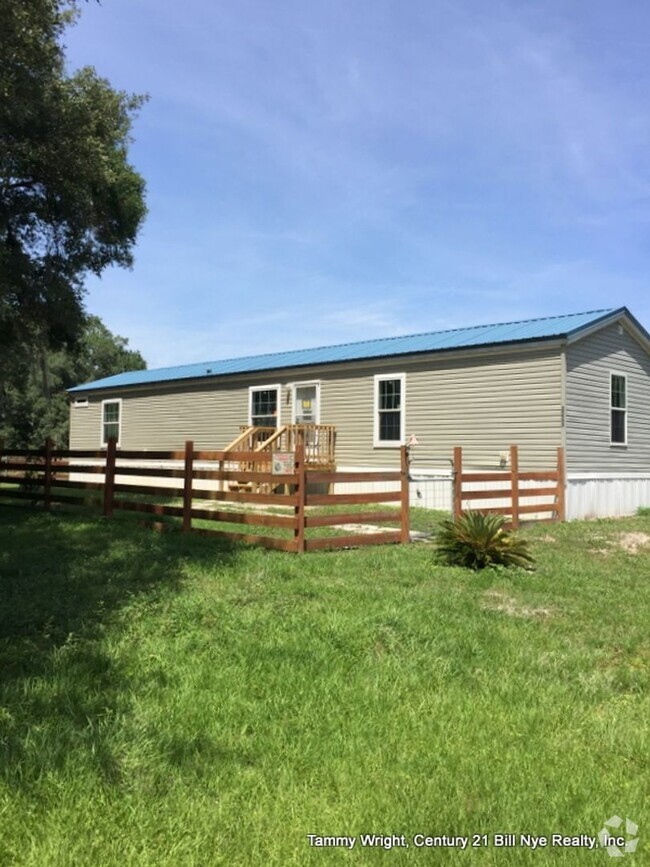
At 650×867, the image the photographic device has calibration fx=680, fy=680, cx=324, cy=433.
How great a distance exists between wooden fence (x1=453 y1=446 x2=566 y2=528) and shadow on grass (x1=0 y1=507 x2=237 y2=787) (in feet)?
15.4

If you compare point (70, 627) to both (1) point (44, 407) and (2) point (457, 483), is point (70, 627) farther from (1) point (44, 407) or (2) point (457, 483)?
(1) point (44, 407)

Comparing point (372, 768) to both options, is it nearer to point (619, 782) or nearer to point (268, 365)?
point (619, 782)

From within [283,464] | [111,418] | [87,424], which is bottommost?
[283,464]

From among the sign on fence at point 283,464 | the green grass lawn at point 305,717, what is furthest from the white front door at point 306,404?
the green grass lawn at point 305,717

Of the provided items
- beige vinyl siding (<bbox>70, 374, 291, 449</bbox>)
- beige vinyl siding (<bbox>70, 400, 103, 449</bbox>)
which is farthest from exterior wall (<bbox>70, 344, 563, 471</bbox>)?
beige vinyl siding (<bbox>70, 400, 103, 449</bbox>)

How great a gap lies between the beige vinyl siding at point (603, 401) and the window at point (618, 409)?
0.17 m

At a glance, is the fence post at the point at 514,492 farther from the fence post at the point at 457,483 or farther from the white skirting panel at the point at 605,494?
the white skirting panel at the point at 605,494

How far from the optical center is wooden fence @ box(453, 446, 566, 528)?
11.1 meters

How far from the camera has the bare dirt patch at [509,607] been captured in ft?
19.0

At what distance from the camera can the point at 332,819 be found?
103 inches

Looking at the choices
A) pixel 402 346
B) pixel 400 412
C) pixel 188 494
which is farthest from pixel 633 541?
pixel 402 346

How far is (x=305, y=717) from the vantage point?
3.52m

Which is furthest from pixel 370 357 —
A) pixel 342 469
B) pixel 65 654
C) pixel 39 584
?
pixel 65 654

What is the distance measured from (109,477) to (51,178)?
5769mm
